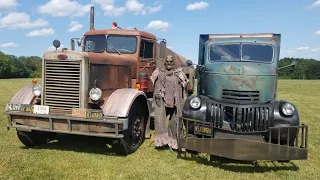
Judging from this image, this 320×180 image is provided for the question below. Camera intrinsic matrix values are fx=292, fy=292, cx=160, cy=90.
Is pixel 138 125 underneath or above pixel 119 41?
underneath

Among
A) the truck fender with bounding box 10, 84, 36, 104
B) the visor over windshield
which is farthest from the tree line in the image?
the truck fender with bounding box 10, 84, 36, 104

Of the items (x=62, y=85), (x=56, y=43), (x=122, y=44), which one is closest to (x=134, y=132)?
(x=62, y=85)

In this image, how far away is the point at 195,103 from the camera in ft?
17.7

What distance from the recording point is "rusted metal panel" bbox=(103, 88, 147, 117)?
5070 millimetres

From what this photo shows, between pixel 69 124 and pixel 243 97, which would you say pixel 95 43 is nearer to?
pixel 69 124

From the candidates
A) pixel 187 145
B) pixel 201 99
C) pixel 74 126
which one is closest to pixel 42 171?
pixel 74 126

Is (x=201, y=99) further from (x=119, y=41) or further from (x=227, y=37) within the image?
(x=119, y=41)

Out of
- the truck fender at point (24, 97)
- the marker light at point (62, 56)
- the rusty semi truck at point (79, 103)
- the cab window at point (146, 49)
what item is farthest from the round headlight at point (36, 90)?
the cab window at point (146, 49)

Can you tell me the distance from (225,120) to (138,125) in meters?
1.77

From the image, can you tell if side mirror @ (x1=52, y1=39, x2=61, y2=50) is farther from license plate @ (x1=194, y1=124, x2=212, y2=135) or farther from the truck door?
license plate @ (x1=194, y1=124, x2=212, y2=135)

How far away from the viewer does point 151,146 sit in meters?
6.34

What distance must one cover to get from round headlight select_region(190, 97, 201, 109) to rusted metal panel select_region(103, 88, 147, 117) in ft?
3.55

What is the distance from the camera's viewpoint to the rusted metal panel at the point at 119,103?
16.6ft

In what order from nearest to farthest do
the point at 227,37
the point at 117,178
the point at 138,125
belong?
the point at 117,178 < the point at 138,125 < the point at 227,37
